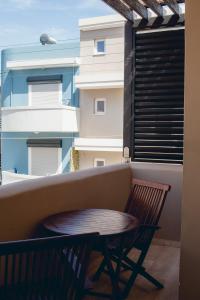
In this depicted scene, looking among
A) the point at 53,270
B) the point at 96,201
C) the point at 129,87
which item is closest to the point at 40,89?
the point at 129,87

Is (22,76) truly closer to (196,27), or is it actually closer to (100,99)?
(100,99)

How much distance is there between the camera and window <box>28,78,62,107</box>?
7.57 m

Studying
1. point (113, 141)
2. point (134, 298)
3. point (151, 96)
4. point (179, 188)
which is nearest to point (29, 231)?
point (134, 298)

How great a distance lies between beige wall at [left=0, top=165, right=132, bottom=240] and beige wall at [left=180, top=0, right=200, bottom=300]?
40.6 inches

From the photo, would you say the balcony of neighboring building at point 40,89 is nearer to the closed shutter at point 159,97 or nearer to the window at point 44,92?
the window at point 44,92

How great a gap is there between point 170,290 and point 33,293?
1.61 m

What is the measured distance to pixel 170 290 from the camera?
273 cm

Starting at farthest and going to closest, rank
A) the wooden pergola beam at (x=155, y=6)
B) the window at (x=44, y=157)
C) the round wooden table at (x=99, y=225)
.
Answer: the window at (x=44, y=157)
the wooden pergola beam at (x=155, y=6)
the round wooden table at (x=99, y=225)

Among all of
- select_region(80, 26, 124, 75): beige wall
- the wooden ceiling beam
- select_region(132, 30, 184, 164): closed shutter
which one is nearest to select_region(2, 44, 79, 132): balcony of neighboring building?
select_region(80, 26, 124, 75): beige wall

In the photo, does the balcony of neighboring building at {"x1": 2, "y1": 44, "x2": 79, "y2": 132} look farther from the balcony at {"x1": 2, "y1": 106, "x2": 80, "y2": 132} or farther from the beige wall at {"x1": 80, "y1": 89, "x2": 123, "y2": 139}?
the beige wall at {"x1": 80, "y1": 89, "x2": 123, "y2": 139}

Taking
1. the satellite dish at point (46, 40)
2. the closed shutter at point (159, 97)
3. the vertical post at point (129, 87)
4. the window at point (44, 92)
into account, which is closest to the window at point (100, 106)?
the window at point (44, 92)

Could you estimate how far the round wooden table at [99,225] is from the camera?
2199 millimetres

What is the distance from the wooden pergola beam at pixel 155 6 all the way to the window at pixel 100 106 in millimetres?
3093

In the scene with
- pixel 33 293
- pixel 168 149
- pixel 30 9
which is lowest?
pixel 33 293
